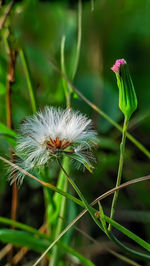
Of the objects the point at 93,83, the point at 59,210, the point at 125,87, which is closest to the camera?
the point at 125,87

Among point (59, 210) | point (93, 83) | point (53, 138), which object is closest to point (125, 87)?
point (53, 138)

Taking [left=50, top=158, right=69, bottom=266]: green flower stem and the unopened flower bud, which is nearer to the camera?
the unopened flower bud

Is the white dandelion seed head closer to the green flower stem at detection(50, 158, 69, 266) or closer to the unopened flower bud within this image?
the unopened flower bud

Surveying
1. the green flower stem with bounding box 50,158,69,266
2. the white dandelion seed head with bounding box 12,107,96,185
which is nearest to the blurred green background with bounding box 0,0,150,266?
the green flower stem with bounding box 50,158,69,266

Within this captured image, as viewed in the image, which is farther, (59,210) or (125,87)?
(59,210)

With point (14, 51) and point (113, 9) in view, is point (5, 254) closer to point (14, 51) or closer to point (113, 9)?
point (14, 51)

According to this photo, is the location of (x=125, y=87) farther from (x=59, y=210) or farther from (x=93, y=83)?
(x=93, y=83)
